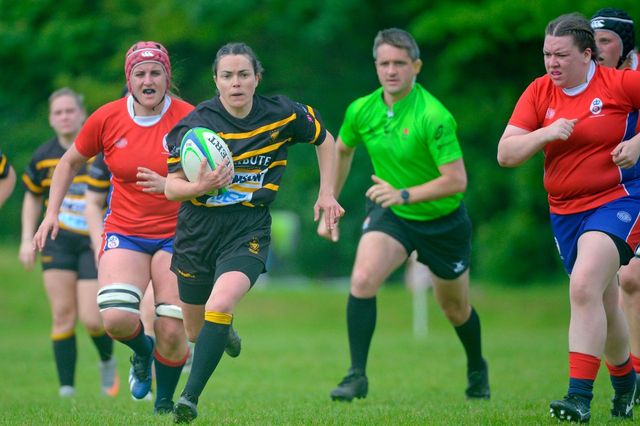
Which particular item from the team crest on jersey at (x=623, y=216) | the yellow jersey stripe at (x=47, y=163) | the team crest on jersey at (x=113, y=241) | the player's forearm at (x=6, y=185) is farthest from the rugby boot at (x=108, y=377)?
the team crest on jersey at (x=623, y=216)

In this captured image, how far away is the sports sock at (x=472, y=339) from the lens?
27.6ft

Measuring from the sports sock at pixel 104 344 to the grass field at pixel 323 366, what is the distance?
1.30 ft

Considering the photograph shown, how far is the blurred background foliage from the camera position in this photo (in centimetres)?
2262

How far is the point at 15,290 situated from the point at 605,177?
15.7 m

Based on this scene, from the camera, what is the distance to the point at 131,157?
23.5ft

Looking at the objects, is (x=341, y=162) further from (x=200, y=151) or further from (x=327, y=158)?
(x=200, y=151)

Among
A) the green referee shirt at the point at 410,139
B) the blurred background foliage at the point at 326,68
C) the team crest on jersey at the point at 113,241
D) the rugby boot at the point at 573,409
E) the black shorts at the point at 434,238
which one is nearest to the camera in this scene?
the rugby boot at the point at 573,409

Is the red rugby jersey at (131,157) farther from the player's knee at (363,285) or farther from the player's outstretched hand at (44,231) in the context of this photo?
the player's knee at (363,285)

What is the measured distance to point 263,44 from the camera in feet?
84.8

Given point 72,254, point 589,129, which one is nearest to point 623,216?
point 589,129

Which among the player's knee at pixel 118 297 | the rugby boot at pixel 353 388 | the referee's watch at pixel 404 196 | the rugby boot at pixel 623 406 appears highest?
the referee's watch at pixel 404 196

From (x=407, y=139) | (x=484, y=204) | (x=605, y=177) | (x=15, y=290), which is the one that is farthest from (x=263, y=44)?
(x=605, y=177)

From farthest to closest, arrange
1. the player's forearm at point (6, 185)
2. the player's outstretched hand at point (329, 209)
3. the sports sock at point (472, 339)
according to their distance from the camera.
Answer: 1. the sports sock at point (472, 339)
2. the player's forearm at point (6, 185)
3. the player's outstretched hand at point (329, 209)

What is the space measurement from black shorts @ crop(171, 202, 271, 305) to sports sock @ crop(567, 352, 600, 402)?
1.94m
